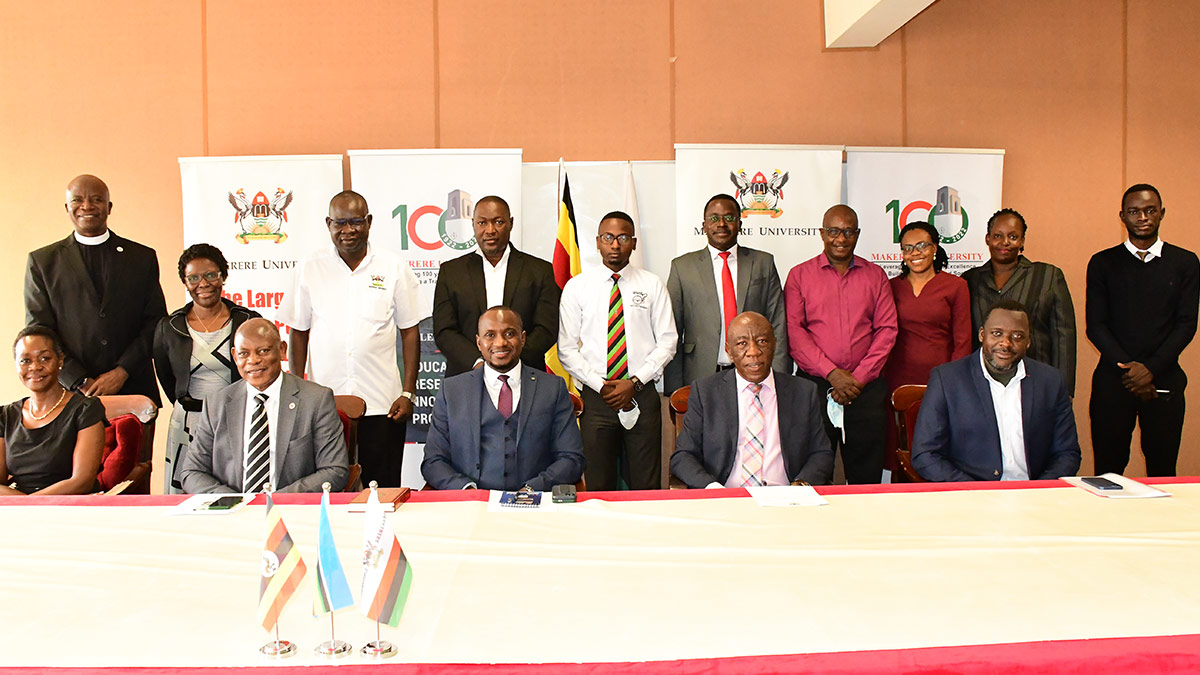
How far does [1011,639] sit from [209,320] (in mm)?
3292

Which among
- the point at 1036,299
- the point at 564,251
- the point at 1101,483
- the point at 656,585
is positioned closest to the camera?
the point at 656,585

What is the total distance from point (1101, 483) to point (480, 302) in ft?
8.85

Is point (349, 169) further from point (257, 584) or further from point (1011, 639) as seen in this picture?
point (1011, 639)

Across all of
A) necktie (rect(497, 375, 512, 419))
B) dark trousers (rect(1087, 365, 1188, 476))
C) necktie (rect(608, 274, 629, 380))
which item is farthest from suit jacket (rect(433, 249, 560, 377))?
dark trousers (rect(1087, 365, 1188, 476))

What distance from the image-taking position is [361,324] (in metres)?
4.07

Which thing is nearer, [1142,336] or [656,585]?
[656,585]

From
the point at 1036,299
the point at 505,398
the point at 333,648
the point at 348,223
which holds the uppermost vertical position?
the point at 348,223

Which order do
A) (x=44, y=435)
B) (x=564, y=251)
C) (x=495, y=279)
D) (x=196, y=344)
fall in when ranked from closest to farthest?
(x=44, y=435) < (x=196, y=344) < (x=495, y=279) < (x=564, y=251)

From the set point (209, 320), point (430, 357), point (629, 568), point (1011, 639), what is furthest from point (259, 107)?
point (1011, 639)

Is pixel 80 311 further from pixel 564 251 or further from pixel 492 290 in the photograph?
pixel 564 251

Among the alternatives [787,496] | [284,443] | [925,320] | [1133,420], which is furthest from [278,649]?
[1133,420]

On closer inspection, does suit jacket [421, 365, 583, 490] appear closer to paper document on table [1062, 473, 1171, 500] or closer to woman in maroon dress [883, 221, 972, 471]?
paper document on table [1062, 473, 1171, 500]

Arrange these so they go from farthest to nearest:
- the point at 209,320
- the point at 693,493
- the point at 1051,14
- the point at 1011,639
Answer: the point at 1051,14 → the point at 209,320 → the point at 693,493 → the point at 1011,639

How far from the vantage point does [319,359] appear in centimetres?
411
